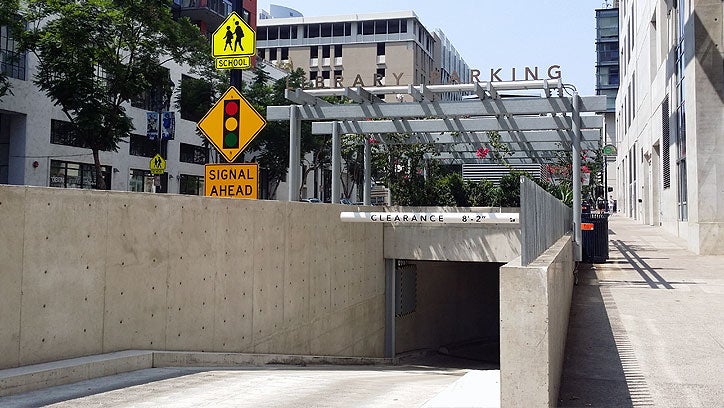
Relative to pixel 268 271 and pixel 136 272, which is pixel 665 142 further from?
pixel 136 272

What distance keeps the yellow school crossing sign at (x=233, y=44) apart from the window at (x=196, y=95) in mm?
30272

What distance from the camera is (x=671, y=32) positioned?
25.5 meters

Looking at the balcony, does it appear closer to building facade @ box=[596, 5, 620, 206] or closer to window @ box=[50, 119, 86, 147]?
window @ box=[50, 119, 86, 147]

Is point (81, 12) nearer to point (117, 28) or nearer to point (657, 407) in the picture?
point (117, 28)

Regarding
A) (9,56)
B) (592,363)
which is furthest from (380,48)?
(592,363)

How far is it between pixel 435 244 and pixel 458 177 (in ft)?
20.9

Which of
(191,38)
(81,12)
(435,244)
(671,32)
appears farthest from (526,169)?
(81,12)

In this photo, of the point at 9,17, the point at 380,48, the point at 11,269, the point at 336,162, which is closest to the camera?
the point at 11,269

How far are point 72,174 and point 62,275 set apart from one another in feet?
101

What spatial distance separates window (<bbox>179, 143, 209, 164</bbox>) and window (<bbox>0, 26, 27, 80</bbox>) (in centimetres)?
1513

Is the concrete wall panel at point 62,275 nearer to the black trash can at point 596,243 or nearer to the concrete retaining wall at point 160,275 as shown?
the concrete retaining wall at point 160,275

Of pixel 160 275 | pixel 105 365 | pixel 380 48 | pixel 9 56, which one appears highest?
pixel 380 48

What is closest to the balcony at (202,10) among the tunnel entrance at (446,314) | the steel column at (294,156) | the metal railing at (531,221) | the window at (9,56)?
the window at (9,56)

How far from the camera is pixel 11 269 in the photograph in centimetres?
636
